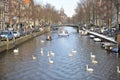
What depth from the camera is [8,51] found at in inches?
2530

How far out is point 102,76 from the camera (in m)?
41.2

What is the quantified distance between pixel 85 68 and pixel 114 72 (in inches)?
178

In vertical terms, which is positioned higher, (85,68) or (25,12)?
(25,12)

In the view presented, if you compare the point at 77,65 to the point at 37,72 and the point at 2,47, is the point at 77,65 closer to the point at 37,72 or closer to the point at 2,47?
the point at 37,72

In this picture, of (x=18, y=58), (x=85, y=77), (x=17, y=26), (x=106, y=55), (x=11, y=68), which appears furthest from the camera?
(x=17, y=26)

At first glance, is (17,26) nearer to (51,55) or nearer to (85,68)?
(51,55)

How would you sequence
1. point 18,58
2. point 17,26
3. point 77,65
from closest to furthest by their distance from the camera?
point 77,65
point 18,58
point 17,26

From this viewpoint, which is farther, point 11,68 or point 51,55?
point 51,55

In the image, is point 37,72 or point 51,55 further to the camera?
point 51,55

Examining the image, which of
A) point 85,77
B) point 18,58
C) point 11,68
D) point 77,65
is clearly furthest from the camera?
point 18,58

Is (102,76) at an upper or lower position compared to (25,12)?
lower

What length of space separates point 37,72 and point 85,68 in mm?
6605

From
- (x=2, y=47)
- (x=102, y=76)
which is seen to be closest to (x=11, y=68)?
(x=102, y=76)

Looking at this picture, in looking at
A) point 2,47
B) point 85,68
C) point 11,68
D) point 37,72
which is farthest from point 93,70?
point 2,47
